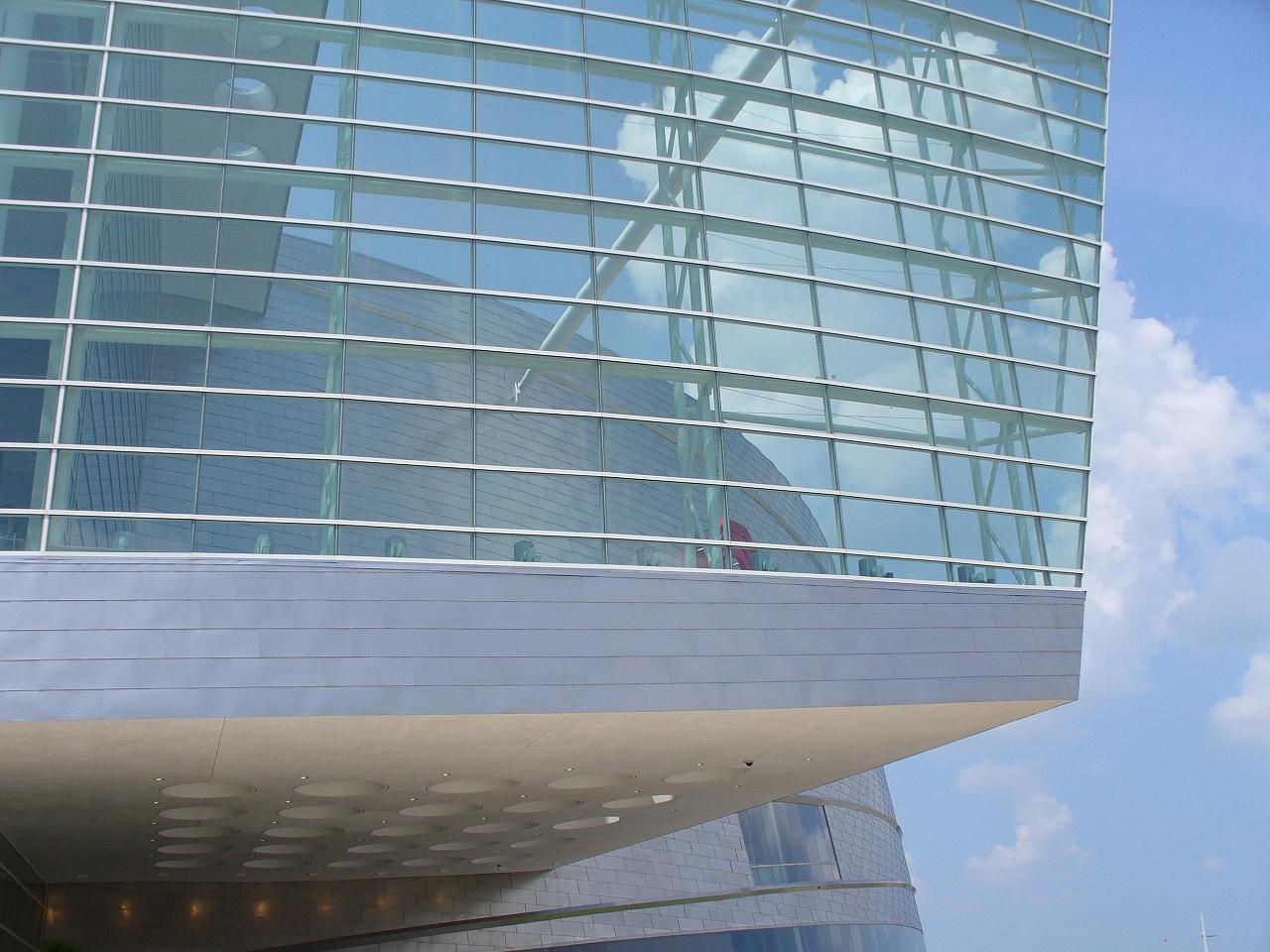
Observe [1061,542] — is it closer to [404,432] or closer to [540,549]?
[540,549]

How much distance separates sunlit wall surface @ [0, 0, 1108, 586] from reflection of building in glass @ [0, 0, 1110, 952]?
0.06m

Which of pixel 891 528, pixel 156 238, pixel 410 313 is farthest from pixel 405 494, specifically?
pixel 891 528

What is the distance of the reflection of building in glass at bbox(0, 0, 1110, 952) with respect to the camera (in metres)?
16.1

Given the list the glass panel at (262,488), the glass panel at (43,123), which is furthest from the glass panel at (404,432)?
the glass panel at (43,123)

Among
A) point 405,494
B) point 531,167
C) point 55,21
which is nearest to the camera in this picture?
point 405,494

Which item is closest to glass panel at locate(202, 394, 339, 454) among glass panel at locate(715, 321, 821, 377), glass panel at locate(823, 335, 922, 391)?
glass panel at locate(715, 321, 821, 377)

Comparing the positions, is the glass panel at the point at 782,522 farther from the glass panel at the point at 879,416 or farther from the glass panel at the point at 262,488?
the glass panel at the point at 262,488

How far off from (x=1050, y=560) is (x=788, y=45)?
946cm

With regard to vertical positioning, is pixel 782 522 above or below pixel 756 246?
below

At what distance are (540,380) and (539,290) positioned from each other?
1477 millimetres

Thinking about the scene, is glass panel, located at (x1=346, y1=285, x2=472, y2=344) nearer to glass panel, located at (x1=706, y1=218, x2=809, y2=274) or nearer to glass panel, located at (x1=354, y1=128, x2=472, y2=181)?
glass panel, located at (x1=354, y1=128, x2=472, y2=181)

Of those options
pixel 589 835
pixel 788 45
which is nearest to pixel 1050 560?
pixel 788 45

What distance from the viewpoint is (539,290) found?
19172 mm

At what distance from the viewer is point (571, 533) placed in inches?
698
